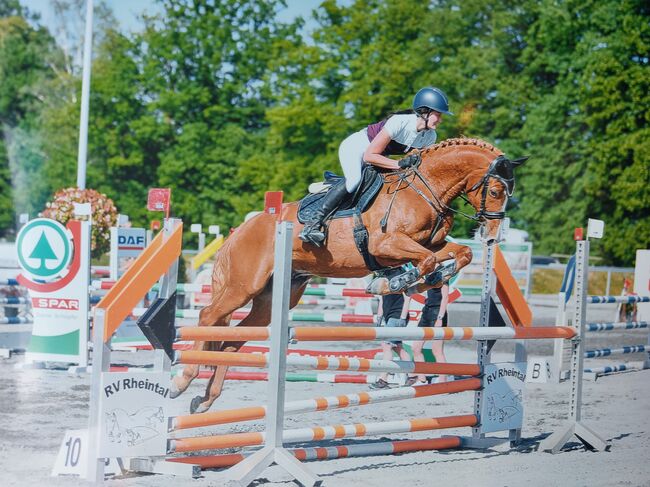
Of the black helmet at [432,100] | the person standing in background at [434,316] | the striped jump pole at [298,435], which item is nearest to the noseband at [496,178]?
the black helmet at [432,100]

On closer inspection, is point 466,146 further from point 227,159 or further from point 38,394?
point 227,159

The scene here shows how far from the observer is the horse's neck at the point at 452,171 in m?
6.05

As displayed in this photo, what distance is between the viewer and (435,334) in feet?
16.5

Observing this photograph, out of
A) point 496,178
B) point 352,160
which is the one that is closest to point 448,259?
point 496,178

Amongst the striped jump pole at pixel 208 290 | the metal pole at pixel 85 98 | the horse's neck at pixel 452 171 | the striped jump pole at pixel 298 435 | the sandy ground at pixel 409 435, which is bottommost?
the sandy ground at pixel 409 435

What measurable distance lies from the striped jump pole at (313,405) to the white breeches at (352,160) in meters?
1.57

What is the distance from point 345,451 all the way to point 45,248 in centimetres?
482

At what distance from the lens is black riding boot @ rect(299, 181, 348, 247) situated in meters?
6.03

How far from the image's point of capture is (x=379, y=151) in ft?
20.2

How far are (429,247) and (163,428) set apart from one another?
257cm

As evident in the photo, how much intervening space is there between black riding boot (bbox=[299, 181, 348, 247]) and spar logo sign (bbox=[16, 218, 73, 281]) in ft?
11.5

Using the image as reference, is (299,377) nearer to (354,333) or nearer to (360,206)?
(360,206)

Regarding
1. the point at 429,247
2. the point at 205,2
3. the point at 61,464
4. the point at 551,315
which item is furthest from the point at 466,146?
the point at 205,2

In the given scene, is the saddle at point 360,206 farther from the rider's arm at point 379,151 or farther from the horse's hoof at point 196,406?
the horse's hoof at point 196,406
